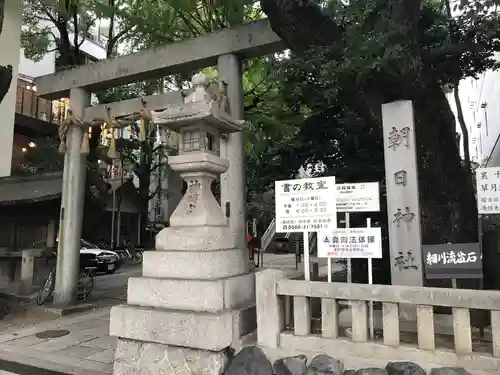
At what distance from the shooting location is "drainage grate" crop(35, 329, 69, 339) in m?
7.47

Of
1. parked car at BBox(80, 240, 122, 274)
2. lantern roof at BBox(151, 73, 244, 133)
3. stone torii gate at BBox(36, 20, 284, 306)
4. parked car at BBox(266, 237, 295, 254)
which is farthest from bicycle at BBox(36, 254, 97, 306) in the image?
parked car at BBox(266, 237, 295, 254)

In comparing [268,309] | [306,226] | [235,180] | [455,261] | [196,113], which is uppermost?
[196,113]

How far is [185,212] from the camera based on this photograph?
505 cm

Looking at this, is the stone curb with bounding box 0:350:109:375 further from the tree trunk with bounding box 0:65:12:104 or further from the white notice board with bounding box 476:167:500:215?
the white notice board with bounding box 476:167:500:215

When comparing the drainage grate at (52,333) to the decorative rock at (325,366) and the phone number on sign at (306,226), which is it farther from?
the decorative rock at (325,366)

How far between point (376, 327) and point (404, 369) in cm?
126

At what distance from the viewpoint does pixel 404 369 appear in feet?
11.5

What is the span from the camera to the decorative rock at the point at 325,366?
3746 mm

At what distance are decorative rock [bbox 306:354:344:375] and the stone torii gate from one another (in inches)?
142

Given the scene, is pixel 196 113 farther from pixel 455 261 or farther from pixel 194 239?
pixel 455 261

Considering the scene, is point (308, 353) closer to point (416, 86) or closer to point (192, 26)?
point (416, 86)

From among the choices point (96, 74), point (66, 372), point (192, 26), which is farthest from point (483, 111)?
point (66, 372)

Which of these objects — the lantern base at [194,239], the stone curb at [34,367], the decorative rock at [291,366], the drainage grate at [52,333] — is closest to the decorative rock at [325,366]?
the decorative rock at [291,366]

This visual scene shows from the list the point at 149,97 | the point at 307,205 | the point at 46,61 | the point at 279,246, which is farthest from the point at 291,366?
the point at 279,246
